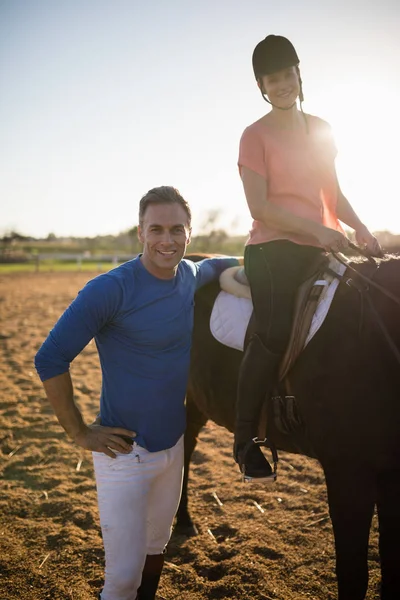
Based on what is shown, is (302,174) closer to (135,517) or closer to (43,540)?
(135,517)

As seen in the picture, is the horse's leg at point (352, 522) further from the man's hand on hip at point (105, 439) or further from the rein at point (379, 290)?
Result: the man's hand on hip at point (105, 439)

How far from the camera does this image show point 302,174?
2.59 m

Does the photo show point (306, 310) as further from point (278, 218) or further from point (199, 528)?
point (199, 528)

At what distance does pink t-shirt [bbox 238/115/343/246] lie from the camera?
255 cm

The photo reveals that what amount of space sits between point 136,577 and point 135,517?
1.05 feet

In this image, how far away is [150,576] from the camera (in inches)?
102

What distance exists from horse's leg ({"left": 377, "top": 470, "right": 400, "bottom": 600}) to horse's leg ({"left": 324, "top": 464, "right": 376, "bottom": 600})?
0.06 meters

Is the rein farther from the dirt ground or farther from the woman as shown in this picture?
the dirt ground

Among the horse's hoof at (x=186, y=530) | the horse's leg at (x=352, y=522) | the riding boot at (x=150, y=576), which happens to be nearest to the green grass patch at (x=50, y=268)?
the horse's hoof at (x=186, y=530)

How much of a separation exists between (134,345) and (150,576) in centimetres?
141

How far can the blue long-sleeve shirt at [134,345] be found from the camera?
6.93 ft

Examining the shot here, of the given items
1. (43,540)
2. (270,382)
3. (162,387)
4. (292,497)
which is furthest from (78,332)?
(292,497)

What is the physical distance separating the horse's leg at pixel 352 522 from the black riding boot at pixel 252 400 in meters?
0.42

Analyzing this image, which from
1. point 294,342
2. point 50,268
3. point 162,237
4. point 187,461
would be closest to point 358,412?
point 294,342
